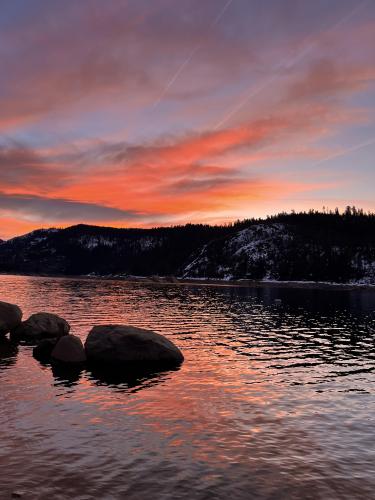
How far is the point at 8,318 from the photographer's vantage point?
3300 centimetres

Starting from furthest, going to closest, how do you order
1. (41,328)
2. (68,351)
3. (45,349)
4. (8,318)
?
(8,318)
(41,328)
(45,349)
(68,351)

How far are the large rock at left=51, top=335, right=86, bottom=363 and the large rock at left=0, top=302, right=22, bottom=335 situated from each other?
929 centimetres

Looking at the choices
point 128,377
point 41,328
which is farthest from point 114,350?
point 41,328

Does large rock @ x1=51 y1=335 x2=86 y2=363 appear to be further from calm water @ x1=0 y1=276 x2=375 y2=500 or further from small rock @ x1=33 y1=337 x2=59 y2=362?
calm water @ x1=0 y1=276 x2=375 y2=500

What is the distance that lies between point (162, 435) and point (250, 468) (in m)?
3.37

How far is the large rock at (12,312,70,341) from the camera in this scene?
3247 cm

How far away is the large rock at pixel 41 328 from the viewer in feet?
107

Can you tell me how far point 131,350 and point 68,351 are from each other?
369 centimetres

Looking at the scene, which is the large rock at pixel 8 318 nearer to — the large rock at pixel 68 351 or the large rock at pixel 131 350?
the large rock at pixel 68 351

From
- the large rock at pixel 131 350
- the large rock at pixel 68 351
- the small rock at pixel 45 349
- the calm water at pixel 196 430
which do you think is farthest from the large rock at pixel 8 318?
the large rock at pixel 131 350

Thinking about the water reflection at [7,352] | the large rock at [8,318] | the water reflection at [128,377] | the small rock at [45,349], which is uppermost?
the large rock at [8,318]

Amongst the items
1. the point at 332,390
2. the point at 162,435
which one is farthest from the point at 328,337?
the point at 162,435

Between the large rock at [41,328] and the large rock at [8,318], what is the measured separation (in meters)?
0.45

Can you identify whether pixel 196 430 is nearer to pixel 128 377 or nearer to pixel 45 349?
pixel 128 377
